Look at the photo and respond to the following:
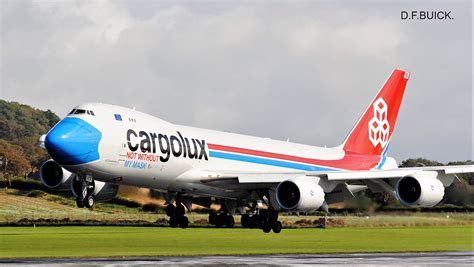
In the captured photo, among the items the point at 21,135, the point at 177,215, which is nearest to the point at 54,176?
the point at 177,215

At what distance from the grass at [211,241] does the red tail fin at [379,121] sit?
6.59m

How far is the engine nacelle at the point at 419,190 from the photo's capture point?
5425 centimetres

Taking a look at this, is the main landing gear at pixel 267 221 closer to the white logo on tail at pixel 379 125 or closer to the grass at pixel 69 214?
the white logo on tail at pixel 379 125

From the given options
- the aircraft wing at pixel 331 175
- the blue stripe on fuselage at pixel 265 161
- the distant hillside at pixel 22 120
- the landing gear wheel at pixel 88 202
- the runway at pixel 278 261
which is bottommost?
the runway at pixel 278 261

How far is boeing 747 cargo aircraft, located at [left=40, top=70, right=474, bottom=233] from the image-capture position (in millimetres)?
49500

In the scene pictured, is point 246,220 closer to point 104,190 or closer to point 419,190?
point 104,190

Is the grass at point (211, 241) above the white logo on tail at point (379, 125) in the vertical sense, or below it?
below

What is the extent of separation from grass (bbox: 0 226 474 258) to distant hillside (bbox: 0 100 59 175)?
20.7 m

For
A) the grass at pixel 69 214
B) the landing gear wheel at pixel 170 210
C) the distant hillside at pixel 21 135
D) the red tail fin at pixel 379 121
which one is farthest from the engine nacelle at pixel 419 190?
the distant hillside at pixel 21 135

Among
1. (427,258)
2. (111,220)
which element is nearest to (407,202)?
(427,258)

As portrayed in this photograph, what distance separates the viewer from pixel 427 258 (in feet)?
169

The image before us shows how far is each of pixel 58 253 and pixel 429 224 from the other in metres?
25.1

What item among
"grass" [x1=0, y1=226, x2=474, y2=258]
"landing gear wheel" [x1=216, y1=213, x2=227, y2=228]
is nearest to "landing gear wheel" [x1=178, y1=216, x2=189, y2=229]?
"grass" [x1=0, y1=226, x2=474, y2=258]

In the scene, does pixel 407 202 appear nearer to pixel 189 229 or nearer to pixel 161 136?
pixel 161 136
